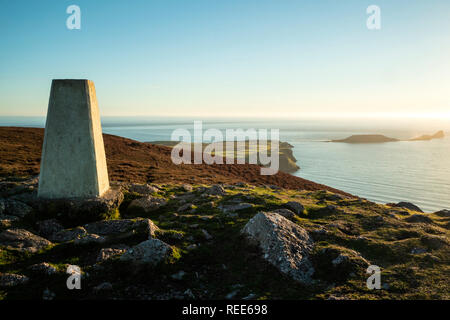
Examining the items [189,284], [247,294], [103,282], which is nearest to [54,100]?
[103,282]

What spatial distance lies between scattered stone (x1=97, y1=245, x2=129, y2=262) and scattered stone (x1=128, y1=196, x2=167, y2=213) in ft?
11.2

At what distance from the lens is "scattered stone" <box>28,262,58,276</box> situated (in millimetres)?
6055

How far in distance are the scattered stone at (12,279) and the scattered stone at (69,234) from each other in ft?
6.88

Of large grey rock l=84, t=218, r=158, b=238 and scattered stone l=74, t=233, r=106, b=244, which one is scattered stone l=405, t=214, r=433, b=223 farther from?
scattered stone l=74, t=233, r=106, b=244

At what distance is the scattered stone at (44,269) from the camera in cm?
605

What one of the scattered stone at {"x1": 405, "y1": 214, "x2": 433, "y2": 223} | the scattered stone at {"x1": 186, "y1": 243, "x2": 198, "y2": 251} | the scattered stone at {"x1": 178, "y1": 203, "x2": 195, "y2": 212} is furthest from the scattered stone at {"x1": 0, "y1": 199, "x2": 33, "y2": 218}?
the scattered stone at {"x1": 405, "y1": 214, "x2": 433, "y2": 223}

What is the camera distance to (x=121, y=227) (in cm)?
870

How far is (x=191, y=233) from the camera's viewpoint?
8.33 metres

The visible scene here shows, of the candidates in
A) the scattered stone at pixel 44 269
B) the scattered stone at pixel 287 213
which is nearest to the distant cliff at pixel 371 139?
the scattered stone at pixel 287 213

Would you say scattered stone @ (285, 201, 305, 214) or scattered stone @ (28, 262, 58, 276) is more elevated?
scattered stone @ (285, 201, 305, 214)

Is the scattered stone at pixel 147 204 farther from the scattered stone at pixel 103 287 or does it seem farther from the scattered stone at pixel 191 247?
the scattered stone at pixel 103 287

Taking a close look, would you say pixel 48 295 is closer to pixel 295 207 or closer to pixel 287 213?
pixel 287 213

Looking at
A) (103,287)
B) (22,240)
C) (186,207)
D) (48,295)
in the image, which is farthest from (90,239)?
(186,207)

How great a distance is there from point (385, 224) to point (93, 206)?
11.1 m
